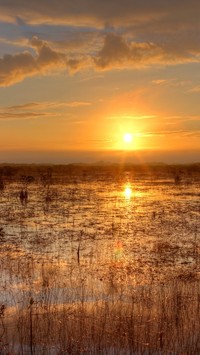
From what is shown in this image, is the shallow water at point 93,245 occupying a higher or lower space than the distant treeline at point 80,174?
lower

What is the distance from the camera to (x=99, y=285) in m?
11.5

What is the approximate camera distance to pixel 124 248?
16156 mm

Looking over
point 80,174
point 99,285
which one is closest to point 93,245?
point 99,285

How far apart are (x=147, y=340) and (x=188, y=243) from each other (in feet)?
29.8

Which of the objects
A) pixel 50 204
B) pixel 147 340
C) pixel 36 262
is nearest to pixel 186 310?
pixel 147 340

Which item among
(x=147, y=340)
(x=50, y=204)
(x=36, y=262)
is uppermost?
(x=50, y=204)

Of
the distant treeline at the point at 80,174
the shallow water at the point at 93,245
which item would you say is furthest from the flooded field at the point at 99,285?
the distant treeline at the point at 80,174

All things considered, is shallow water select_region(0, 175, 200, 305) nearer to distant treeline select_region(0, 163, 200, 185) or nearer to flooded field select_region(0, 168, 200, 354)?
flooded field select_region(0, 168, 200, 354)

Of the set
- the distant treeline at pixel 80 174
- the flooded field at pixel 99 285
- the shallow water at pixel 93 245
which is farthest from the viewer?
the distant treeline at pixel 80 174

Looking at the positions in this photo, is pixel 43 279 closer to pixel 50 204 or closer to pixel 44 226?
pixel 44 226

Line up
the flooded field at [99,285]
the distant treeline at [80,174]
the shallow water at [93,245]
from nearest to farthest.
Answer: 1. the flooded field at [99,285]
2. the shallow water at [93,245]
3. the distant treeline at [80,174]

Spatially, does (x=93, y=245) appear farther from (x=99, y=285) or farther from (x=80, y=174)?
(x=80, y=174)

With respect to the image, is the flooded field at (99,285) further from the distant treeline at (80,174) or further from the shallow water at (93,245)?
the distant treeline at (80,174)

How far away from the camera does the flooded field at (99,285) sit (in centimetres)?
833
